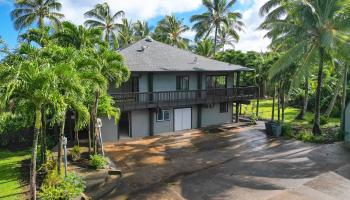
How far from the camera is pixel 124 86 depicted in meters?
22.8

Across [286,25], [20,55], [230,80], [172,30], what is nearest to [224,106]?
[230,80]

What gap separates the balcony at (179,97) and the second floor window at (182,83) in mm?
830

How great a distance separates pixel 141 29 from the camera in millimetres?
49656

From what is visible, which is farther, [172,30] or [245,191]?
[172,30]

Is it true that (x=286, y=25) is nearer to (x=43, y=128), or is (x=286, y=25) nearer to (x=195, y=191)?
(x=195, y=191)

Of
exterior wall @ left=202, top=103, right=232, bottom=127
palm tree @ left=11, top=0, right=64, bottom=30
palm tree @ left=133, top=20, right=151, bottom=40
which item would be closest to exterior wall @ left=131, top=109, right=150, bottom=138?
exterior wall @ left=202, top=103, right=232, bottom=127

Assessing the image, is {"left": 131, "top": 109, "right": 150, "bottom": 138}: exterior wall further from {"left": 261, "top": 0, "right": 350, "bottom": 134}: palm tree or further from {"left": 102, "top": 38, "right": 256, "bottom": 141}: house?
{"left": 261, "top": 0, "right": 350, "bottom": 134}: palm tree

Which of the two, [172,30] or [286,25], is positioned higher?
[172,30]

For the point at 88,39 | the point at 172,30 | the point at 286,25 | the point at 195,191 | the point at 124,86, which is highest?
the point at 172,30

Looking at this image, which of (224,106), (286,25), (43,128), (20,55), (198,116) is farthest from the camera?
(224,106)

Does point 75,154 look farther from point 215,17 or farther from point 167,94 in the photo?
point 215,17

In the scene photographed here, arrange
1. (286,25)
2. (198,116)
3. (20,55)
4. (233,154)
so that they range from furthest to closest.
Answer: (198,116)
(286,25)
(233,154)
(20,55)

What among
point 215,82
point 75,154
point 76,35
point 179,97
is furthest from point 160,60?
point 75,154

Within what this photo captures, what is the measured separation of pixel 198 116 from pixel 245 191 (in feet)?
43.5
